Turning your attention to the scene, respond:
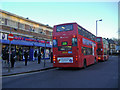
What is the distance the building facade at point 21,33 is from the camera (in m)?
18.3

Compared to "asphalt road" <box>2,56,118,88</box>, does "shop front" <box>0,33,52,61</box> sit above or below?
above

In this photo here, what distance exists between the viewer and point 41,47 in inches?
988

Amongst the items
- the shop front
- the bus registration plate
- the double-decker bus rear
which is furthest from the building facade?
the bus registration plate

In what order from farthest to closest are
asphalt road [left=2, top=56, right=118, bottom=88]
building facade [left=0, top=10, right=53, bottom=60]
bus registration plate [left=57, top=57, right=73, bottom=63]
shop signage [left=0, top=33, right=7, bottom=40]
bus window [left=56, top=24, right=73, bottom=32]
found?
building facade [left=0, top=10, right=53, bottom=60], shop signage [left=0, top=33, right=7, bottom=40], bus window [left=56, top=24, right=73, bottom=32], bus registration plate [left=57, top=57, right=73, bottom=63], asphalt road [left=2, top=56, right=118, bottom=88]

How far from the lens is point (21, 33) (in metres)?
21.0

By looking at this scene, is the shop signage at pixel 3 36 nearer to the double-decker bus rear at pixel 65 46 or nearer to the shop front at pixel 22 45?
the shop front at pixel 22 45

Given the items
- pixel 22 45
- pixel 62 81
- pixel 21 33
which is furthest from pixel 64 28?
pixel 21 33

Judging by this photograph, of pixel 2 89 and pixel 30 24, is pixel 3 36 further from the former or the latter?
pixel 2 89

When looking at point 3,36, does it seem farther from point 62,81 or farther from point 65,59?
point 62,81

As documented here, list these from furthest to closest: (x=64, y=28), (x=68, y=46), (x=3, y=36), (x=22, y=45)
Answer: (x=22, y=45), (x=3, y=36), (x=64, y=28), (x=68, y=46)

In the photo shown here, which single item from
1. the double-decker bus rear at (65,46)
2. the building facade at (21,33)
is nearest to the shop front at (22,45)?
the building facade at (21,33)

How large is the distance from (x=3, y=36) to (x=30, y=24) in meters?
7.02

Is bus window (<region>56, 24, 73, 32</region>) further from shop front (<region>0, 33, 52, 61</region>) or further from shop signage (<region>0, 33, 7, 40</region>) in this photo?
shop signage (<region>0, 33, 7, 40</region>)

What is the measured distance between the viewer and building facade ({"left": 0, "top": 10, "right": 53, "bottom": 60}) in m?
18.3
